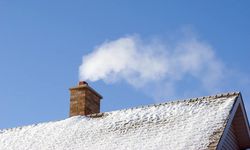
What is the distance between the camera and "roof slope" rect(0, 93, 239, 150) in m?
16.0

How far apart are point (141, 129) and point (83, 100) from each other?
4.64 meters

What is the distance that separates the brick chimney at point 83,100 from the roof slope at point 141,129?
81 cm

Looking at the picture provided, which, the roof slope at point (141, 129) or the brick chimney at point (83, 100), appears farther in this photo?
the brick chimney at point (83, 100)

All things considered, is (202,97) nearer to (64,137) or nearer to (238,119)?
(238,119)

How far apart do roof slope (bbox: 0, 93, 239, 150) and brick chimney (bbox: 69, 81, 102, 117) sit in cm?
81

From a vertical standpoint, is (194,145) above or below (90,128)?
below

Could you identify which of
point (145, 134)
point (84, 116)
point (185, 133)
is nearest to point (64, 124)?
point (84, 116)

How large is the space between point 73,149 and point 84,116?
3.19 metres

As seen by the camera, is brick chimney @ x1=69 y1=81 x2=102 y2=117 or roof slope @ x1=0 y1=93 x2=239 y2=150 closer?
roof slope @ x1=0 y1=93 x2=239 y2=150

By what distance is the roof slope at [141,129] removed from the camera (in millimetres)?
16000

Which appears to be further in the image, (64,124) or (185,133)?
(64,124)

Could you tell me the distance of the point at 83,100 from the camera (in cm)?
2161

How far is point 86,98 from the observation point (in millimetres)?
21719

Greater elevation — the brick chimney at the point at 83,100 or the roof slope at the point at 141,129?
the brick chimney at the point at 83,100
